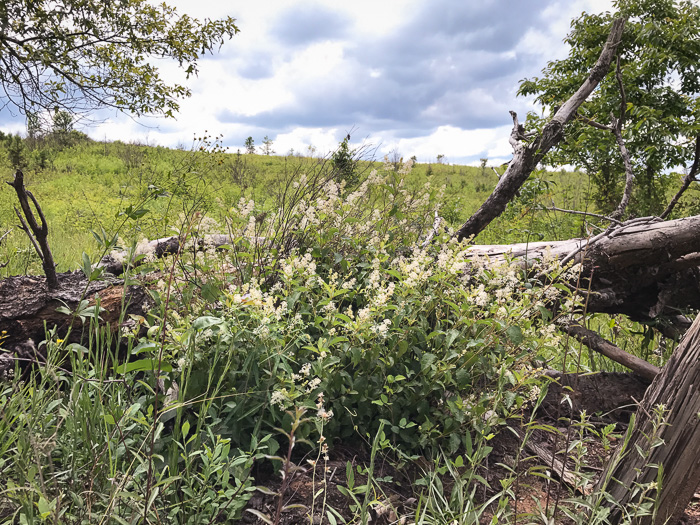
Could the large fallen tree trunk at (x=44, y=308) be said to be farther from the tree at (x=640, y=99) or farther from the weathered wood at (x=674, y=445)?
the tree at (x=640, y=99)

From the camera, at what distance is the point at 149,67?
25.9 ft

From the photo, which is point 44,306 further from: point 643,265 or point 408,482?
point 643,265

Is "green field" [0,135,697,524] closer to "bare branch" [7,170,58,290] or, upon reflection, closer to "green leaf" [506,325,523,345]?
"green leaf" [506,325,523,345]

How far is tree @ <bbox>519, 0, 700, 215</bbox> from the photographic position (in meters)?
7.89

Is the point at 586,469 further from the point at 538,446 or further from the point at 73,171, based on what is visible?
the point at 73,171

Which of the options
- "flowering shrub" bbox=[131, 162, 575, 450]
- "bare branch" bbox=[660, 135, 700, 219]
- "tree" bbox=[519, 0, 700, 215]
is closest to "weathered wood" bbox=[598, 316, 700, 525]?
"flowering shrub" bbox=[131, 162, 575, 450]

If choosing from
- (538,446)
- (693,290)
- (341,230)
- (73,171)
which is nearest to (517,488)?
(538,446)

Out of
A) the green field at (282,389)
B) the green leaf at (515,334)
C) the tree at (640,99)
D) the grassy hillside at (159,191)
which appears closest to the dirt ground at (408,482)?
the green field at (282,389)

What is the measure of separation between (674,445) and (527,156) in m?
2.71

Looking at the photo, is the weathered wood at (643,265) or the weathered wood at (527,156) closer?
the weathered wood at (643,265)

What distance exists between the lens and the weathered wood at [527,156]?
3.79 metres

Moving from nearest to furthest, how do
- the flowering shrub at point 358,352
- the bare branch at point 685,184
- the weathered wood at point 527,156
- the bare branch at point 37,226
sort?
1. the flowering shrub at point 358,352
2. the bare branch at point 37,226
3. the weathered wood at point 527,156
4. the bare branch at point 685,184

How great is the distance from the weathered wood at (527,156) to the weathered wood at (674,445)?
80.2 inches

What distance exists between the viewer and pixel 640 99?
28.5 ft
